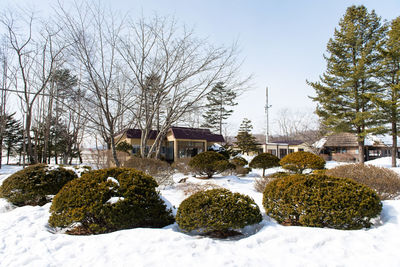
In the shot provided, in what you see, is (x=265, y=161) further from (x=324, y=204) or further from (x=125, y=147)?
(x=125, y=147)

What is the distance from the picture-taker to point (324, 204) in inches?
138

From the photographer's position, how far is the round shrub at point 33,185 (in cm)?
521

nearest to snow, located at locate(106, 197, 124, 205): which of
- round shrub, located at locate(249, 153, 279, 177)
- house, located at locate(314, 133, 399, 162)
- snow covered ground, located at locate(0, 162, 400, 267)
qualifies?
snow covered ground, located at locate(0, 162, 400, 267)

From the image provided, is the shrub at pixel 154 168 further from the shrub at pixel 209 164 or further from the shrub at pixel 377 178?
the shrub at pixel 377 178

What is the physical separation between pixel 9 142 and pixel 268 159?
98.3ft

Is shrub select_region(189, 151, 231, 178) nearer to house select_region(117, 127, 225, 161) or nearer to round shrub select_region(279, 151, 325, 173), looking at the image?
round shrub select_region(279, 151, 325, 173)

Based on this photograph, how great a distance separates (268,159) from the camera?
1191 centimetres

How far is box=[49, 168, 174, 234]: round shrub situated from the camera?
3.47 metres

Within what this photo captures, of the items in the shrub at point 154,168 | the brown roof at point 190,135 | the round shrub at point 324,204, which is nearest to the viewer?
the round shrub at point 324,204

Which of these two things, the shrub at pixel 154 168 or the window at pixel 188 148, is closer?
the shrub at pixel 154 168

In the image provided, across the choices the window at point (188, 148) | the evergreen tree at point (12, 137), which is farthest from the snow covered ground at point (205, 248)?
the evergreen tree at point (12, 137)

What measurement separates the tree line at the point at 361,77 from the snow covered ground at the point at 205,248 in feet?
54.0

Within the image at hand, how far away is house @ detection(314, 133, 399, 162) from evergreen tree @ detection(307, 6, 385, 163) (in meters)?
6.71

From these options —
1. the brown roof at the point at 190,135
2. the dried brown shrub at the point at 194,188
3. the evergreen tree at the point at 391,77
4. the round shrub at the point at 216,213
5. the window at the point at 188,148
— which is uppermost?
the evergreen tree at the point at 391,77
